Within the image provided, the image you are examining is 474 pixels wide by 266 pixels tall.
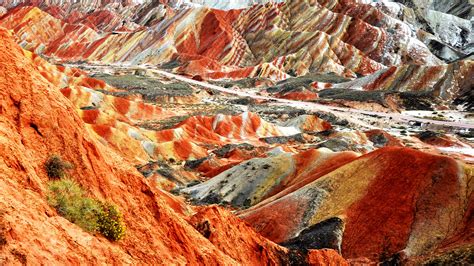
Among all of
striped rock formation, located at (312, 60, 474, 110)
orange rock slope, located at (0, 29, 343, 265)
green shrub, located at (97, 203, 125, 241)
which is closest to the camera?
orange rock slope, located at (0, 29, 343, 265)

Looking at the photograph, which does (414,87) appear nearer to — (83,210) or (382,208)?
(382,208)

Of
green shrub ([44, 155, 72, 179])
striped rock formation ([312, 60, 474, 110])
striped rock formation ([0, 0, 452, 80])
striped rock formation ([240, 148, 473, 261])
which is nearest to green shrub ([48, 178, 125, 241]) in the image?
green shrub ([44, 155, 72, 179])

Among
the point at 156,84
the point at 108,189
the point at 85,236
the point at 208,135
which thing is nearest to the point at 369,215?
the point at 108,189

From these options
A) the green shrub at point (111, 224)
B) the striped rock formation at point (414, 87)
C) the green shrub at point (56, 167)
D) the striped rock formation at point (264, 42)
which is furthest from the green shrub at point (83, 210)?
the striped rock formation at point (264, 42)

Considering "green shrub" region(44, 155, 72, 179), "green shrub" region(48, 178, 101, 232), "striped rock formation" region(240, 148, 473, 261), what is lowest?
"striped rock formation" region(240, 148, 473, 261)

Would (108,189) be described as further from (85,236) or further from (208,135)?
(208,135)

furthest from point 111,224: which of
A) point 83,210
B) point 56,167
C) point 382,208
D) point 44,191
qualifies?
point 382,208

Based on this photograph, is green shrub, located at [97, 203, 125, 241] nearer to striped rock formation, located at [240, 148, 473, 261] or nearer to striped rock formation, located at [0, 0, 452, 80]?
striped rock formation, located at [240, 148, 473, 261]
